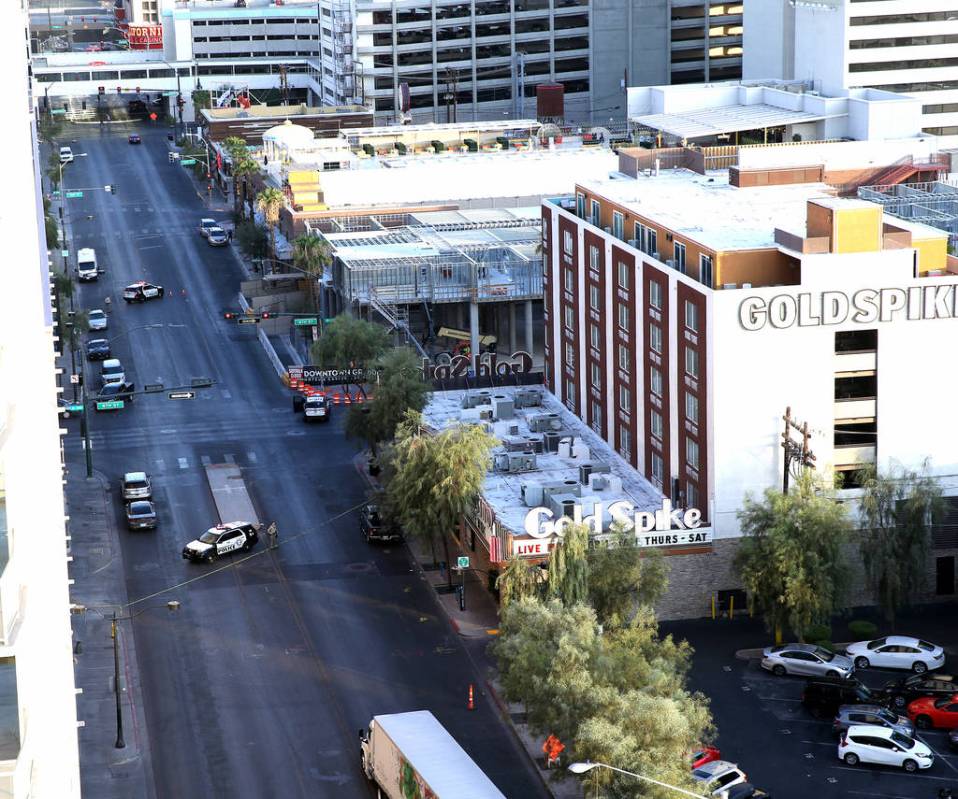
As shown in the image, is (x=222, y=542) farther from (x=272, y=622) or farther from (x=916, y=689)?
(x=916, y=689)

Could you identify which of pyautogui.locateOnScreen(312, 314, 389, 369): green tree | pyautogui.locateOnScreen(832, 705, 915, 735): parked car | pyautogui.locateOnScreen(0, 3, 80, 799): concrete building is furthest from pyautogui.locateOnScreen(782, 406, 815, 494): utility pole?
pyautogui.locateOnScreen(0, 3, 80, 799): concrete building

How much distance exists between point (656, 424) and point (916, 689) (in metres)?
22.8

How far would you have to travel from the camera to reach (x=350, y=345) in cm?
11400

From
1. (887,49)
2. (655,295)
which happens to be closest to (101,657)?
(655,295)

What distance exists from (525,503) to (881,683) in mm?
20199

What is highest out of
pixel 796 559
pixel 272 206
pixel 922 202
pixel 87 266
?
pixel 922 202

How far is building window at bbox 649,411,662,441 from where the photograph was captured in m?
87.8

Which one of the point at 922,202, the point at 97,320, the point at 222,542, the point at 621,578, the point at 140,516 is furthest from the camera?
the point at 97,320

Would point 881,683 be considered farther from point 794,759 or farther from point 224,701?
point 224,701

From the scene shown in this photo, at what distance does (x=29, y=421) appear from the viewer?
896 inches

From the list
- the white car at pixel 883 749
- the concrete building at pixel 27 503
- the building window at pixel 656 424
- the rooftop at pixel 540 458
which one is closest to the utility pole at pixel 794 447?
the rooftop at pixel 540 458

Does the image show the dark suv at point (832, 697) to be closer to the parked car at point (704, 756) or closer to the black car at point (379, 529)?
the parked car at point (704, 756)

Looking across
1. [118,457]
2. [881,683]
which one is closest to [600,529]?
[881,683]

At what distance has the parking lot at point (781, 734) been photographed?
6394 cm
